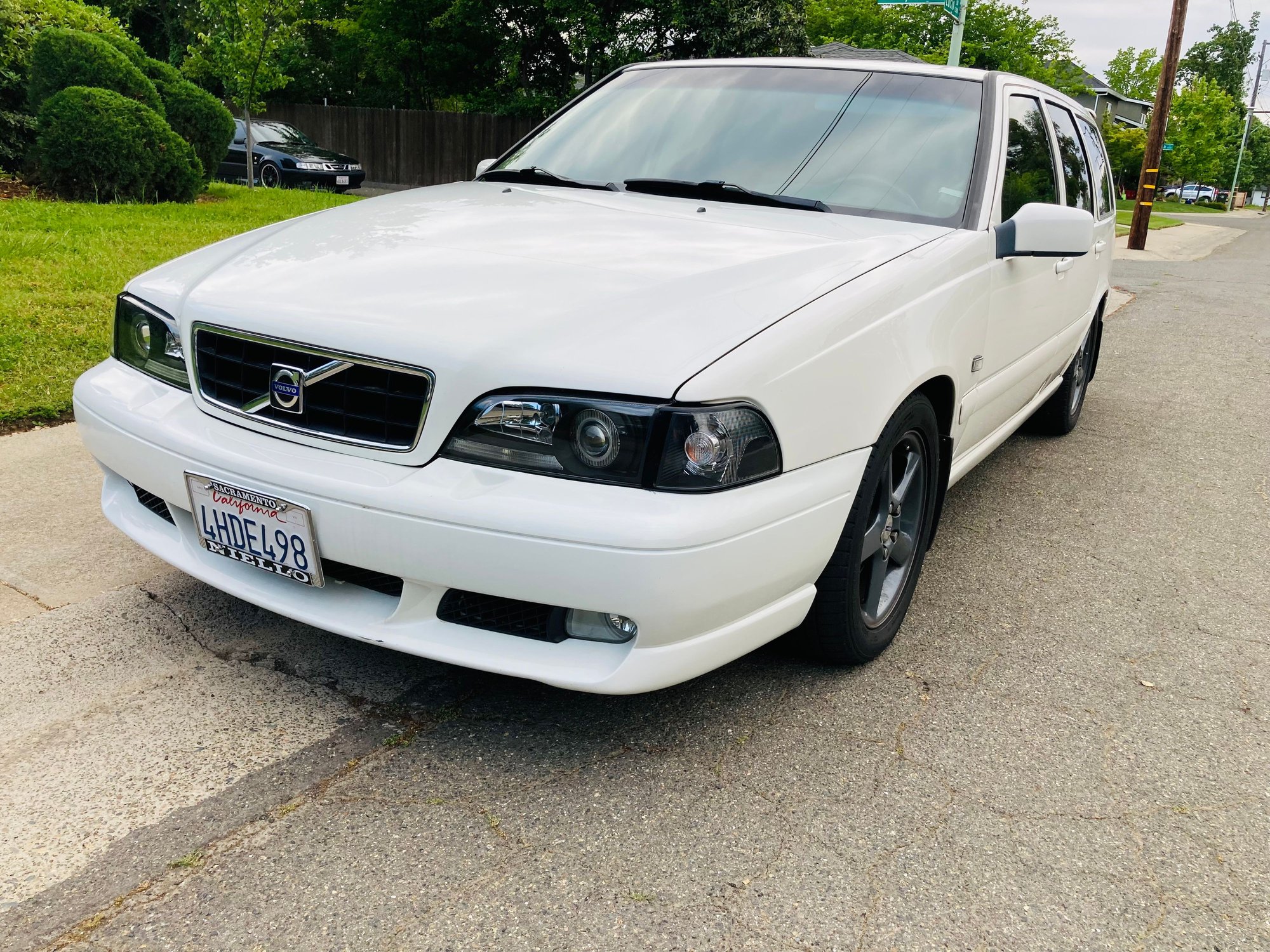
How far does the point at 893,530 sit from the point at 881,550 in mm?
143

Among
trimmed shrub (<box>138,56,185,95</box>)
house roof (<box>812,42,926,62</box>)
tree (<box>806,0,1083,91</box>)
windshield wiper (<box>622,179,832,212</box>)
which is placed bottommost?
windshield wiper (<box>622,179,832,212</box>)

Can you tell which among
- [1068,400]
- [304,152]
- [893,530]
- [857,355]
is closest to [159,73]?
[304,152]

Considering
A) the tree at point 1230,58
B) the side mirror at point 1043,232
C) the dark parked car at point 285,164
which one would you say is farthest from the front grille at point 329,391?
the tree at point 1230,58

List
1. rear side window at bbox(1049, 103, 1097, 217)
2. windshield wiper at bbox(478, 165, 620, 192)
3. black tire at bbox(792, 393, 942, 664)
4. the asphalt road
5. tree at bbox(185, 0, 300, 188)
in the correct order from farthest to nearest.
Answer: tree at bbox(185, 0, 300, 188) → rear side window at bbox(1049, 103, 1097, 217) → windshield wiper at bbox(478, 165, 620, 192) → black tire at bbox(792, 393, 942, 664) → the asphalt road

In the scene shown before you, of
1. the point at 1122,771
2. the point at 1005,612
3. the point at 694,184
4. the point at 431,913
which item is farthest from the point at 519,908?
the point at 694,184

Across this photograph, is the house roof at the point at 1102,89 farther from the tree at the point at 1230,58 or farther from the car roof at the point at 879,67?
the car roof at the point at 879,67

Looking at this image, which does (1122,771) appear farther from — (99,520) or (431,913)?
(99,520)

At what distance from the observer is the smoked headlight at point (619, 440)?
7.02 ft

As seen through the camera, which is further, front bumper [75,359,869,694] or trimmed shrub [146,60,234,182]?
trimmed shrub [146,60,234,182]

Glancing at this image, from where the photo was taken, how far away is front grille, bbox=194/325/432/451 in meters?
2.29

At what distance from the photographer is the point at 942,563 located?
3857 millimetres

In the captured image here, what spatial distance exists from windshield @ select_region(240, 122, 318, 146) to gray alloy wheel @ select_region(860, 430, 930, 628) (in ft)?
58.4

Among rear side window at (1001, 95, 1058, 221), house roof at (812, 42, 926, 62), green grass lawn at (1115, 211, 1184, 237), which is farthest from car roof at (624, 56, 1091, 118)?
green grass lawn at (1115, 211, 1184, 237)

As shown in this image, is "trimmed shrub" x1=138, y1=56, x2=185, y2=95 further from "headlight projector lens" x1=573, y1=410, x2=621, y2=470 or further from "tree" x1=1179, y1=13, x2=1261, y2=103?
"tree" x1=1179, y1=13, x2=1261, y2=103
